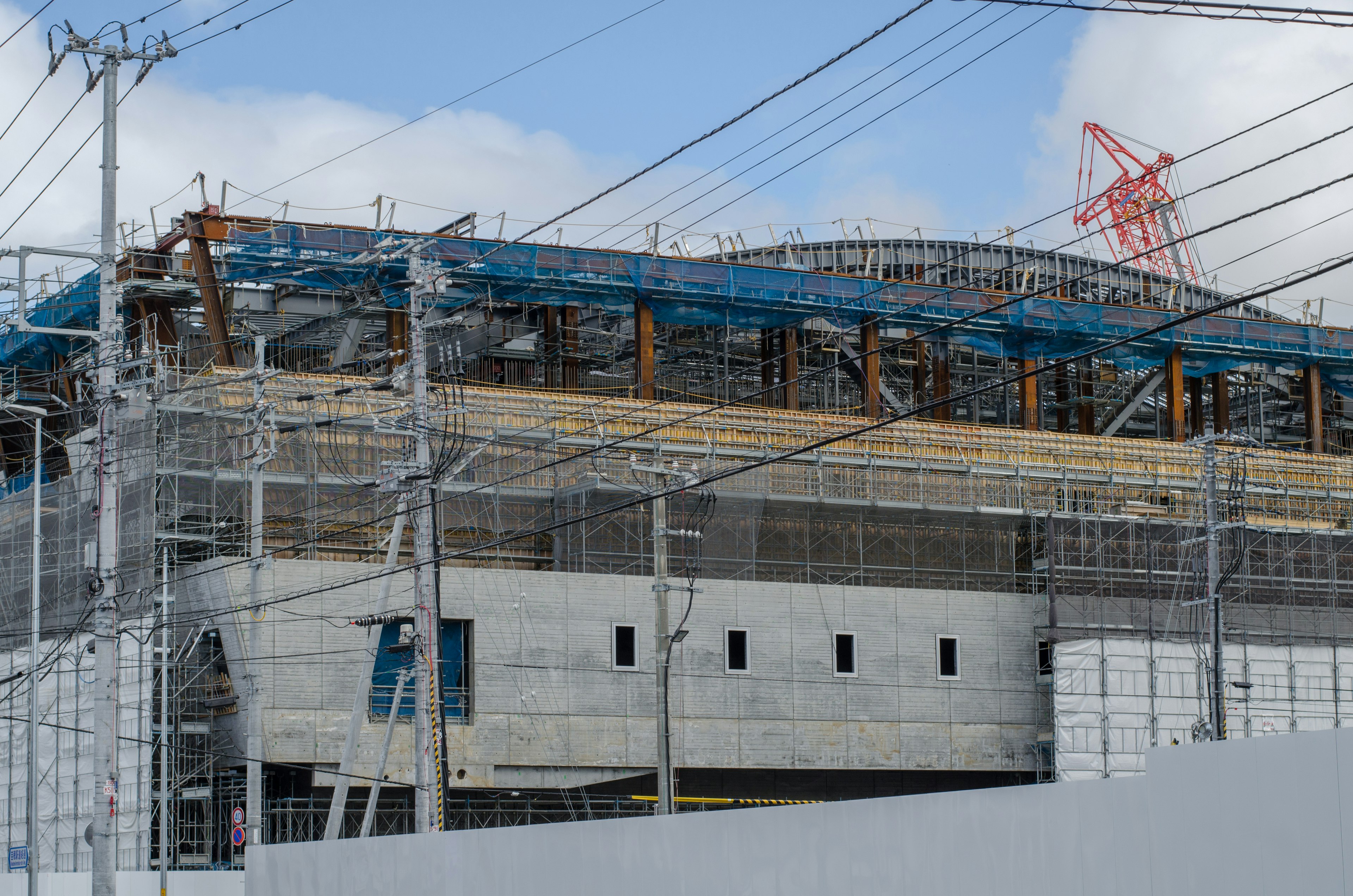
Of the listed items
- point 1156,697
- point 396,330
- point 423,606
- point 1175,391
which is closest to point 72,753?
point 396,330

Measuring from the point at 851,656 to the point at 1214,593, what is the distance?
35.7ft

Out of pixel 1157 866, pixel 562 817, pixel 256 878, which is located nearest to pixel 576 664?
pixel 562 817

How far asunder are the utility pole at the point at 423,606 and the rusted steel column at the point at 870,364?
21882 mm

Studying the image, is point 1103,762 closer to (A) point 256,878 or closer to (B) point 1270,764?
(A) point 256,878

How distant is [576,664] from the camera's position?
132 ft

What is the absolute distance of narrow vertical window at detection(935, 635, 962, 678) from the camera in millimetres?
44625

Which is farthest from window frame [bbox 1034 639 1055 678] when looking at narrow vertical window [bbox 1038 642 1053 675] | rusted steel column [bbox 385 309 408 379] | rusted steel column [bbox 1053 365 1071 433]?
rusted steel column [bbox 385 309 408 379]

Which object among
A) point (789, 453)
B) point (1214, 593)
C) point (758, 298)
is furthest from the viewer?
point (758, 298)

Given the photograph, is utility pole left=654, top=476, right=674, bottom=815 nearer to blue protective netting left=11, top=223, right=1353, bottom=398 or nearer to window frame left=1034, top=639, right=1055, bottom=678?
blue protective netting left=11, top=223, right=1353, bottom=398

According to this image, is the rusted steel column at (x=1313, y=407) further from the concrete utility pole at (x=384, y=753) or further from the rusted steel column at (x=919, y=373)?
the concrete utility pole at (x=384, y=753)

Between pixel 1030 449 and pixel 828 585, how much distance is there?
378 inches

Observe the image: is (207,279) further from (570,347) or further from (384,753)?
(384,753)

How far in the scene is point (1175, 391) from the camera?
56.2 metres

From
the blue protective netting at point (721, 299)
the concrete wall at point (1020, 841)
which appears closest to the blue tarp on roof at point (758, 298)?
the blue protective netting at point (721, 299)
